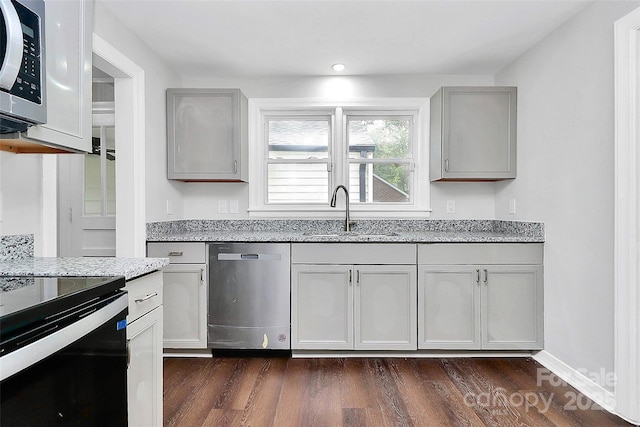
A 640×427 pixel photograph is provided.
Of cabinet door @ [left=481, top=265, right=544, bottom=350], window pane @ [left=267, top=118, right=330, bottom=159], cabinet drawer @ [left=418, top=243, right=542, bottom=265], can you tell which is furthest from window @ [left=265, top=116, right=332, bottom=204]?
cabinet door @ [left=481, top=265, right=544, bottom=350]

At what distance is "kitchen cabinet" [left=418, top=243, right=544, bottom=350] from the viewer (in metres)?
2.60

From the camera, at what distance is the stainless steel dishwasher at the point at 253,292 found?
2.62 metres

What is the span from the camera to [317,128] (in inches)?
133

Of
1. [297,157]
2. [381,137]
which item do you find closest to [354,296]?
[297,157]

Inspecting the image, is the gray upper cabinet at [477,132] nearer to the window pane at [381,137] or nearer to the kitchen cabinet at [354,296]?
the window pane at [381,137]

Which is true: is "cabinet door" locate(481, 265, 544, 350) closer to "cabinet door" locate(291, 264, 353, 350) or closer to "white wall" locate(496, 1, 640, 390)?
"white wall" locate(496, 1, 640, 390)

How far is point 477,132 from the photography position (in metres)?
2.92

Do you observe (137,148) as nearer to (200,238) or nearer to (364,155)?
(200,238)

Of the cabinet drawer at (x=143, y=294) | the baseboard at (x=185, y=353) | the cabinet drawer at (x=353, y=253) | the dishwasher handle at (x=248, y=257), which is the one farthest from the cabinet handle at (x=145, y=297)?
the baseboard at (x=185, y=353)

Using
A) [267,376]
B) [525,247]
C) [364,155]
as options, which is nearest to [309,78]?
[364,155]

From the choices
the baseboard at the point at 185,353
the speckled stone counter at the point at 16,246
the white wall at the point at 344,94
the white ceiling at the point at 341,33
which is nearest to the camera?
the speckled stone counter at the point at 16,246

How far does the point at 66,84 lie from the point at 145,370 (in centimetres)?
114

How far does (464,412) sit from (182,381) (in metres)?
1.68

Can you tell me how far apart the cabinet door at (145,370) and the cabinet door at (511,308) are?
2.13 metres
